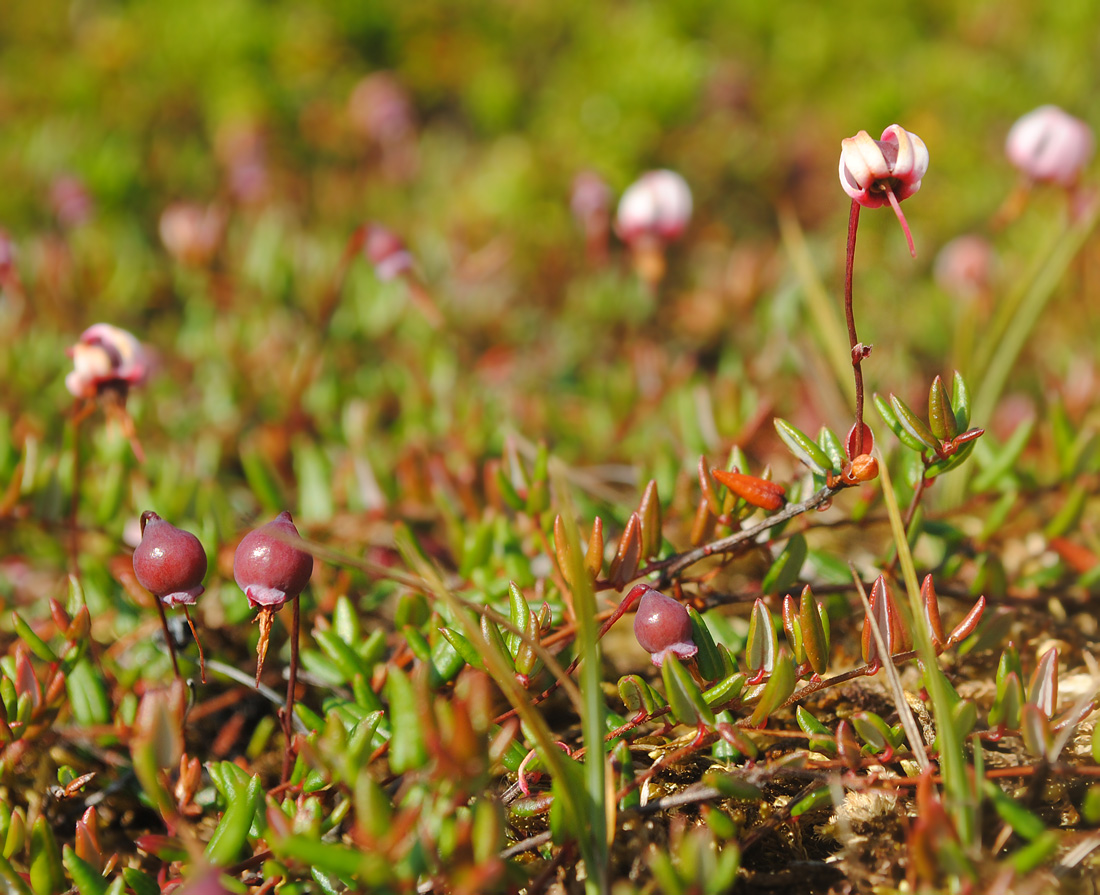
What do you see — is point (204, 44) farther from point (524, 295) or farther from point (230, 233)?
point (524, 295)

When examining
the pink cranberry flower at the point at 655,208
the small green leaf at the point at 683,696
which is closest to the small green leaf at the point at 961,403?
the small green leaf at the point at 683,696

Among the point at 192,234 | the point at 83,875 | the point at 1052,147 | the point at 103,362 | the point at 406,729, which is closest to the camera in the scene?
the point at 406,729

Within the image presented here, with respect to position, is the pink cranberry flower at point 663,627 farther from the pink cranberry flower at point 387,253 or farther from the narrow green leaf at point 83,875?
the pink cranberry flower at point 387,253

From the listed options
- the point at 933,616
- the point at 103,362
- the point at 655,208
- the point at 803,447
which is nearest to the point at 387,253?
the point at 655,208

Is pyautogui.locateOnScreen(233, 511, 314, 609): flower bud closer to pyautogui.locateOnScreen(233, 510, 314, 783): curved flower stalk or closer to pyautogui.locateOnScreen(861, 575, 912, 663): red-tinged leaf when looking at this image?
pyautogui.locateOnScreen(233, 510, 314, 783): curved flower stalk

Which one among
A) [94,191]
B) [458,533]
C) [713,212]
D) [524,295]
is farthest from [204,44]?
[458,533]

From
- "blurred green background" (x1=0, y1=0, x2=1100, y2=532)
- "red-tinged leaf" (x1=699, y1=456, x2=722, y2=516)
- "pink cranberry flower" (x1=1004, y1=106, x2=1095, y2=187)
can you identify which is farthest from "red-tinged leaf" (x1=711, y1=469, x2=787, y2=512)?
"pink cranberry flower" (x1=1004, y1=106, x2=1095, y2=187)

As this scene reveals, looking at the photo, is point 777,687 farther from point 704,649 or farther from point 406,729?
point 406,729
